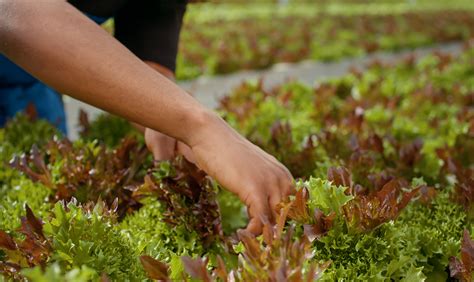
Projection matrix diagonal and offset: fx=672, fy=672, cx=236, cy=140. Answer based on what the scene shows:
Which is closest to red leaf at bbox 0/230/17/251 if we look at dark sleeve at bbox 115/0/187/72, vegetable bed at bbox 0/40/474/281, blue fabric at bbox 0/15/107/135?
vegetable bed at bbox 0/40/474/281

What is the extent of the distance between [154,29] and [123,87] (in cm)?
137

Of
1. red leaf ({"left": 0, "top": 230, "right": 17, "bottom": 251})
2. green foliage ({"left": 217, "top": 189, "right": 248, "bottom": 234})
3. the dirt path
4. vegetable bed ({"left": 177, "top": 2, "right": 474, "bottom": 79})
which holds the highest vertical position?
red leaf ({"left": 0, "top": 230, "right": 17, "bottom": 251})

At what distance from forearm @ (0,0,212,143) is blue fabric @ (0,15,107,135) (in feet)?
5.67

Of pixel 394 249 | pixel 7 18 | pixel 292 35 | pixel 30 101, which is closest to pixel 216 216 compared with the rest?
pixel 394 249

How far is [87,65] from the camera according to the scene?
176 cm

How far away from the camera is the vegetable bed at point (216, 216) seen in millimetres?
1576

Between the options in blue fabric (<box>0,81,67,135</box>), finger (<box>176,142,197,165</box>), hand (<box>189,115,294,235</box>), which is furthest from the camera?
blue fabric (<box>0,81,67,135</box>)

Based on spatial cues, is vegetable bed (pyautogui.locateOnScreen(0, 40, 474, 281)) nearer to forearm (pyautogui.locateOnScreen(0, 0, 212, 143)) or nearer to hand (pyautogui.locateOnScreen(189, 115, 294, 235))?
hand (pyautogui.locateOnScreen(189, 115, 294, 235))

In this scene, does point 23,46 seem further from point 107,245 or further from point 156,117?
point 107,245

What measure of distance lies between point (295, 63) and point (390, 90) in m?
3.50

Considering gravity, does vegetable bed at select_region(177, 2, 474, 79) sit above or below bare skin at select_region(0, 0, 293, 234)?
below

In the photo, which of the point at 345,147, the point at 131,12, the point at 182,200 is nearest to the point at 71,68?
the point at 182,200

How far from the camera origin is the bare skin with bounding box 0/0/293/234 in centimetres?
175

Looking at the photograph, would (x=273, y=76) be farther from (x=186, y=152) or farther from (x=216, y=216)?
(x=216, y=216)
